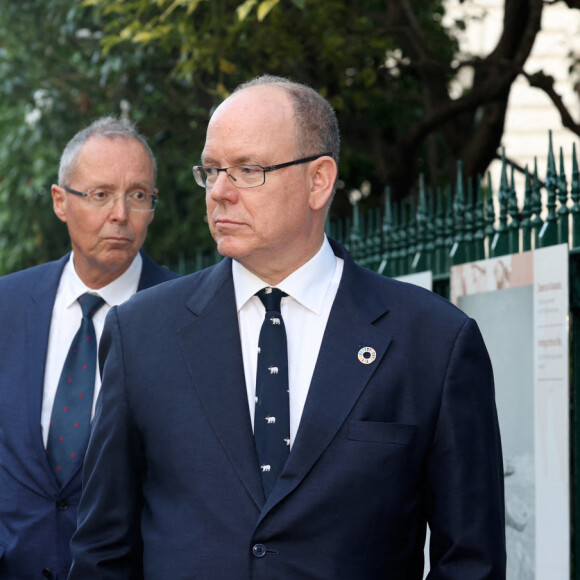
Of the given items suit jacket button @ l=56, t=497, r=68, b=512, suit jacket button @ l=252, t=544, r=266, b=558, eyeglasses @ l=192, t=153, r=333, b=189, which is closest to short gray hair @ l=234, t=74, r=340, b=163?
eyeglasses @ l=192, t=153, r=333, b=189

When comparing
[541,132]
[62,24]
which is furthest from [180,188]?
[541,132]

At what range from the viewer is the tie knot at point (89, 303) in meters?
4.23

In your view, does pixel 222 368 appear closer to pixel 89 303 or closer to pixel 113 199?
pixel 89 303

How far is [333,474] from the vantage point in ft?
8.71

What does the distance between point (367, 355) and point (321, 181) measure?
0.52 meters

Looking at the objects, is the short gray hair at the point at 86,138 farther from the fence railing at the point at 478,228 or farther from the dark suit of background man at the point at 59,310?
the fence railing at the point at 478,228

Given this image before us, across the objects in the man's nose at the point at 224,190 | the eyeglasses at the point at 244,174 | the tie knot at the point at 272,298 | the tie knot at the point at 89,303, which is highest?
the eyeglasses at the point at 244,174

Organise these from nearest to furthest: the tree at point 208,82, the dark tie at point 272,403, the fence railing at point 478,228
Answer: the dark tie at point 272,403, the fence railing at point 478,228, the tree at point 208,82

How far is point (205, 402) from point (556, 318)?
86.0 inches

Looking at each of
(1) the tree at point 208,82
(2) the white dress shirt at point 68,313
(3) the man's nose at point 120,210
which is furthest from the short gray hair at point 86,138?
(1) the tree at point 208,82

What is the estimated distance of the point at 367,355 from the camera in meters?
2.81

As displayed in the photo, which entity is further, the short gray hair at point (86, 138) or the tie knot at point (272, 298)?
the short gray hair at point (86, 138)

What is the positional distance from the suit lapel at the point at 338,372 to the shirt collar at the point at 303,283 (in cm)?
5

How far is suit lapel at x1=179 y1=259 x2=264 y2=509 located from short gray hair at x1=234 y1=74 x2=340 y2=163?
39 cm
